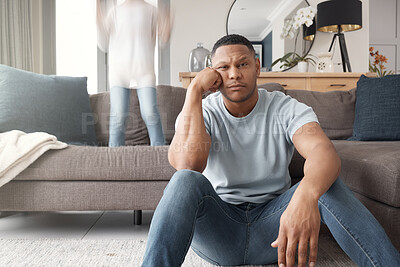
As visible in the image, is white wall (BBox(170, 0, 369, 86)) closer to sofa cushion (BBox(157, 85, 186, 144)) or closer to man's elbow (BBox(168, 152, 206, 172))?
sofa cushion (BBox(157, 85, 186, 144))

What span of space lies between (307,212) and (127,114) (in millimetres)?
1603

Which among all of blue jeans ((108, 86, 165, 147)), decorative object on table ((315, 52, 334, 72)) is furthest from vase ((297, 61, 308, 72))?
blue jeans ((108, 86, 165, 147))

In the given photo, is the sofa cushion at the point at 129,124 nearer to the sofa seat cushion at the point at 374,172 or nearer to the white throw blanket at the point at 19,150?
the white throw blanket at the point at 19,150

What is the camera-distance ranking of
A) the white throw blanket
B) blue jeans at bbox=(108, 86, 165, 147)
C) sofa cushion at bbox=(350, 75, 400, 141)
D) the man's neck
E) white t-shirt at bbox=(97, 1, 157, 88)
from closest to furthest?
the man's neck
the white throw blanket
white t-shirt at bbox=(97, 1, 157, 88)
sofa cushion at bbox=(350, 75, 400, 141)
blue jeans at bbox=(108, 86, 165, 147)

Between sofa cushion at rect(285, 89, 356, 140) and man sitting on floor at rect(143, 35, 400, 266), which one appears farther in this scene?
sofa cushion at rect(285, 89, 356, 140)

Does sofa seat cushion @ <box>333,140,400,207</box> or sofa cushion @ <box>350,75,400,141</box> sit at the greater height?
sofa cushion @ <box>350,75,400,141</box>

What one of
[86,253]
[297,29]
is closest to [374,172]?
[86,253]

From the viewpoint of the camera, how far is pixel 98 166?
1623 millimetres

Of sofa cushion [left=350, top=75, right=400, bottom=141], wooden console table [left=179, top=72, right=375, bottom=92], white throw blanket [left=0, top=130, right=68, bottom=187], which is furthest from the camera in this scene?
wooden console table [left=179, top=72, right=375, bottom=92]

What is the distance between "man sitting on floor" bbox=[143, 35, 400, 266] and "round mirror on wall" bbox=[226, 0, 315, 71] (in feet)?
8.22

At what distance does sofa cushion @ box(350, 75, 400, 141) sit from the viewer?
196 centimetres

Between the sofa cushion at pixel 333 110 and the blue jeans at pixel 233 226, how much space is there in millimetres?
1310

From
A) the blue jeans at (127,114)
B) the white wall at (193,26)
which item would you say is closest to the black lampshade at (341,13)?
the white wall at (193,26)

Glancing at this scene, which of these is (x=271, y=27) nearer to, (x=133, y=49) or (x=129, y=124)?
(x=129, y=124)
